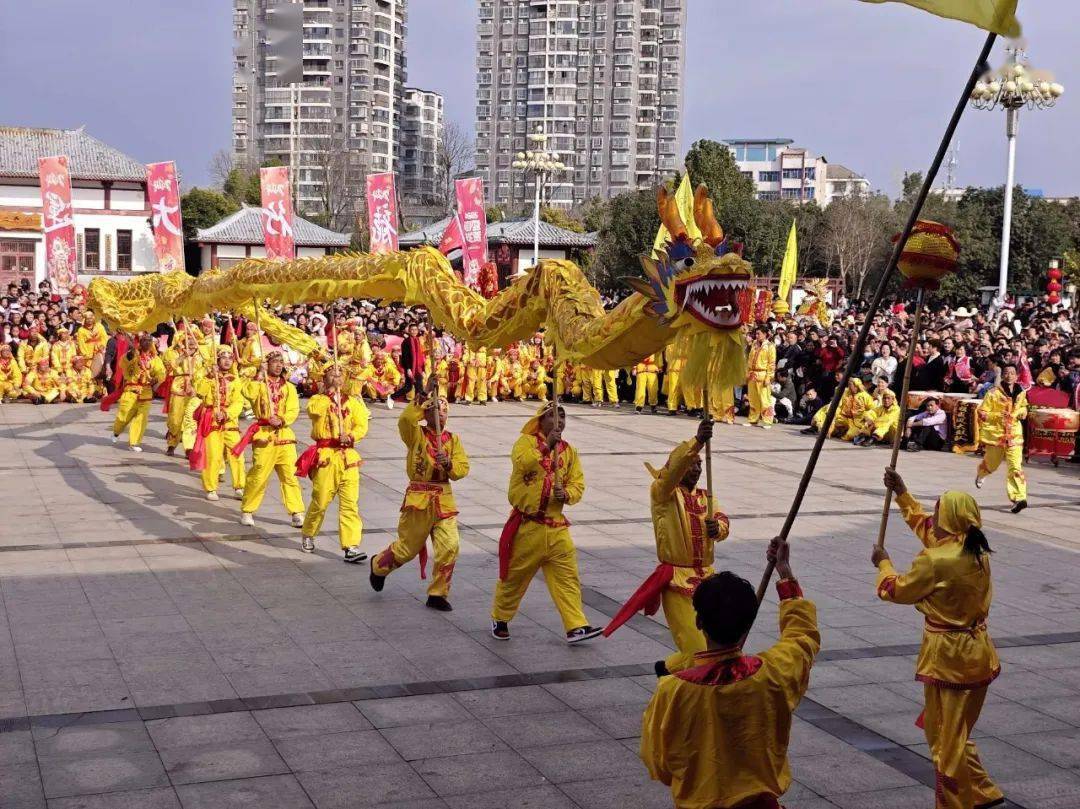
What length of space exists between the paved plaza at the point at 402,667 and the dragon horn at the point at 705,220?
2448mm

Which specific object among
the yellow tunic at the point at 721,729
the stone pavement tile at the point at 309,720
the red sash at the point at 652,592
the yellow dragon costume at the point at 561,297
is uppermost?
the yellow dragon costume at the point at 561,297

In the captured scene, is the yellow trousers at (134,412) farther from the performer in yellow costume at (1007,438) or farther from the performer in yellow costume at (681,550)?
the performer in yellow costume at (681,550)

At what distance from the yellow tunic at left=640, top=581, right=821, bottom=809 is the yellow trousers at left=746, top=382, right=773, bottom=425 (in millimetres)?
16393

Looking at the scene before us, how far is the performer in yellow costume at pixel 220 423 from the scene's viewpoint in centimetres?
1242

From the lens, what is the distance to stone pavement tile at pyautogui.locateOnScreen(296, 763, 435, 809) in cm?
520

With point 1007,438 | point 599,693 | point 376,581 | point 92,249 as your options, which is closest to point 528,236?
point 92,249

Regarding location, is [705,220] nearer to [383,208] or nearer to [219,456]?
[219,456]

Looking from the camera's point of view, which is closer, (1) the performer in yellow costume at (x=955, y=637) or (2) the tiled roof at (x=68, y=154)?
(1) the performer in yellow costume at (x=955, y=637)

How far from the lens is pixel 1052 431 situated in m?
16.3

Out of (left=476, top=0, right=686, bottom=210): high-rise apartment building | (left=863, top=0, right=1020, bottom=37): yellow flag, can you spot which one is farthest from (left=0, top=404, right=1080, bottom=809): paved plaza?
(left=476, top=0, right=686, bottom=210): high-rise apartment building

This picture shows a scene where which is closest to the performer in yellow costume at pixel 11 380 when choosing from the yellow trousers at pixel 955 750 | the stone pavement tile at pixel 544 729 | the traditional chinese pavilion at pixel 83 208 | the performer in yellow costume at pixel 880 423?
the performer in yellow costume at pixel 880 423

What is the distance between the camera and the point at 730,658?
11.9ft

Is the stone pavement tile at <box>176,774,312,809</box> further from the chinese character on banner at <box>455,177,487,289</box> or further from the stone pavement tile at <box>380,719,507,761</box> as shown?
the chinese character on banner at <box>455,177,487,289</box>

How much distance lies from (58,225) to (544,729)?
2044 centimetres
